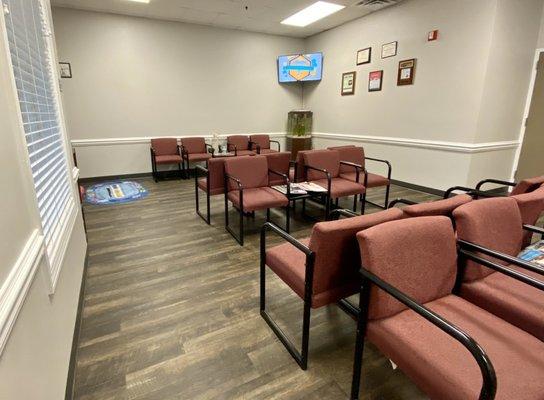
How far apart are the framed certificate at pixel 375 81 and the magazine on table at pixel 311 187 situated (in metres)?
2.74

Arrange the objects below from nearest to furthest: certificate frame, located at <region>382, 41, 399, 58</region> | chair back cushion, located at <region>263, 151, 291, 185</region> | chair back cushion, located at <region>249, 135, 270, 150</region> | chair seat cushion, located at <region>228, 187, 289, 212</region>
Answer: chair seat cushion, located at <region>228, 187, 289, 212</region> < chair back cushion, located at <region>263, 151, 291, 185</region> < certificate frame, located at <region>382, 41, 399, 58</region> < chair back cushion, located at <region>249, 135, 270, 150</region>

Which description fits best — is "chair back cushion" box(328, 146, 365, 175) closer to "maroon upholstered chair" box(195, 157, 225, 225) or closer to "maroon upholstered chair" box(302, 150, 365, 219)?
"maroon upholstered chair" box(302, 150, 365, 219)

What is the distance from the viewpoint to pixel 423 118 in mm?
4676

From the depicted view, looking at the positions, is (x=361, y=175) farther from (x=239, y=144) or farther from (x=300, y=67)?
(x=300, y=67)

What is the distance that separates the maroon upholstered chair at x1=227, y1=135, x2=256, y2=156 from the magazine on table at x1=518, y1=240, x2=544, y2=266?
5.02 meters

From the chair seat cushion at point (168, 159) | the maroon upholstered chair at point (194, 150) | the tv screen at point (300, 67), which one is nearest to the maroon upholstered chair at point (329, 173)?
the maroon upholstered chair at point (194, 150)

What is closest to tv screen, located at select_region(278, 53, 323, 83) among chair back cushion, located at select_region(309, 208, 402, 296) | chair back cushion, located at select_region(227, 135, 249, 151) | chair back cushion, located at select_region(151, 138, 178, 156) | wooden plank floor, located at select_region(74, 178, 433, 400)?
chair back cushion, located at select_region(227, 135, 249, 151)

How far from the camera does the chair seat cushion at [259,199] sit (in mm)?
3010

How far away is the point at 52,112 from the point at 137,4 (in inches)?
147

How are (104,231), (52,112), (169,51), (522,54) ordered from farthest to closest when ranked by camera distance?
1. (169,51)
2. (522,54)
3. (104,231)
4. (52,112)

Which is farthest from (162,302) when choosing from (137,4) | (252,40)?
(252,40)

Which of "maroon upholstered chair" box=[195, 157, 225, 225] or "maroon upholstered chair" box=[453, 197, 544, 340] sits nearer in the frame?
"maroon upholstered chair" box=[453, 197, 544, 340]

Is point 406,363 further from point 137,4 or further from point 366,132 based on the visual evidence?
point 137,4

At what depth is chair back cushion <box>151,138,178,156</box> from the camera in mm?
5717
